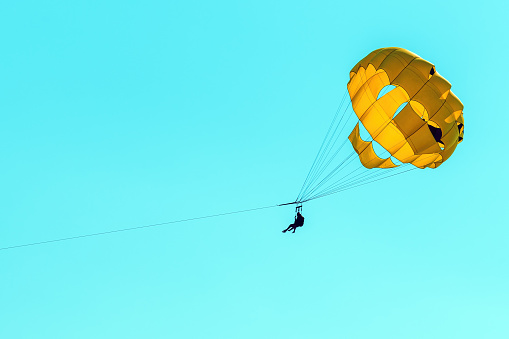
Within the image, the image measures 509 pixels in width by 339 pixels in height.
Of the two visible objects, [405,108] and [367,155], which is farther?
[367,155]

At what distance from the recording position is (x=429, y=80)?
104 feet

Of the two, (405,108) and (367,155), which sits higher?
(405,108)

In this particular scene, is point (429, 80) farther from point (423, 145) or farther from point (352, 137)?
point (352, 137)

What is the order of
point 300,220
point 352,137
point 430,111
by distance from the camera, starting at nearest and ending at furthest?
1. point 430,111
2. point 300,220
3. point 352,137

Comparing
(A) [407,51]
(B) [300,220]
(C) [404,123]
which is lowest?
(B) [300,220]

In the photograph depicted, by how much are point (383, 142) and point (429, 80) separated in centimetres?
370

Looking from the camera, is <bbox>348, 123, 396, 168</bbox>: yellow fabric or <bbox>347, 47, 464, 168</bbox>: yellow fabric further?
<bbox>348, 123, 396, 168</bbox>: yellow fabric

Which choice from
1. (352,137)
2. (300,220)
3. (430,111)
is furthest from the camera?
(352,137)

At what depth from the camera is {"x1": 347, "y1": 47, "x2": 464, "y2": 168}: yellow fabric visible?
1246 inches

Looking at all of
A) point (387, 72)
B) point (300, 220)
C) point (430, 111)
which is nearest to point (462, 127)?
point (430, 111)

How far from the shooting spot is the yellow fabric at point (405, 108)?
31641mm

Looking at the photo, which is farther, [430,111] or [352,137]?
[352,137]

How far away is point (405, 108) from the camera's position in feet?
108

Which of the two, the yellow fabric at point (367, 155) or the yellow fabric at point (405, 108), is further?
the yellow fabric at point (367, 155)
